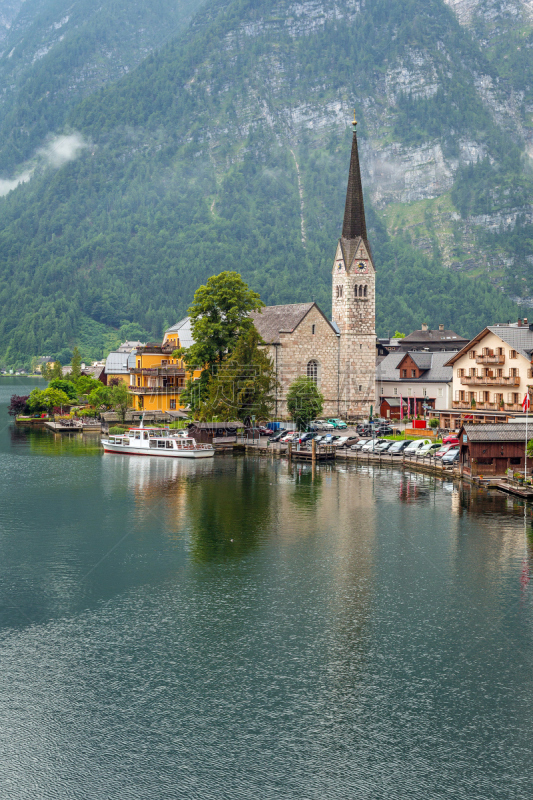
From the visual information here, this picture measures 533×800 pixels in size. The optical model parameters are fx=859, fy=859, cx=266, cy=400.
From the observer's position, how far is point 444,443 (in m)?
85.1

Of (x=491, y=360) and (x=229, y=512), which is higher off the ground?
(x=491, y=360)

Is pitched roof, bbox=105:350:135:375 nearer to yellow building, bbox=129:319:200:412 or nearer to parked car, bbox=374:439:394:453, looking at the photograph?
yellow building, bbox=129:319:200:412

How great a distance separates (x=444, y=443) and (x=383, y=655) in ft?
177

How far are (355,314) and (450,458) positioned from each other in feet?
139

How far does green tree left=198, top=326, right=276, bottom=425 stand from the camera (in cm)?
9725

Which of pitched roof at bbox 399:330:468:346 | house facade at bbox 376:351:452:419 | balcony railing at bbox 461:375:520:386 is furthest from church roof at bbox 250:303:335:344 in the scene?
pitched roof at bbox 399:330:468:346

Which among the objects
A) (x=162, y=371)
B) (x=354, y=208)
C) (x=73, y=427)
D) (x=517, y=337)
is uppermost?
(x=354, y=208)

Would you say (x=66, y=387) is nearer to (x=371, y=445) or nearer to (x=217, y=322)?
(x=217, y=322)

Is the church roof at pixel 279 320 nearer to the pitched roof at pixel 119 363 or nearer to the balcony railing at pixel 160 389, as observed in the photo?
the balcony railing at pixel 160 389

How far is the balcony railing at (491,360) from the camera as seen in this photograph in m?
88.3

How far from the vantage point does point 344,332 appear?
115m

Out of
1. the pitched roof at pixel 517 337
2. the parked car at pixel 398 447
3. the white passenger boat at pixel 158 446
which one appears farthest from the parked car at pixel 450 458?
the white passenger boat at pixel 158 446

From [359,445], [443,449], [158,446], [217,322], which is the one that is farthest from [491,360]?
[158,446]

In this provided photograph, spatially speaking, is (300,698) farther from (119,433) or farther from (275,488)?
(119,433)
